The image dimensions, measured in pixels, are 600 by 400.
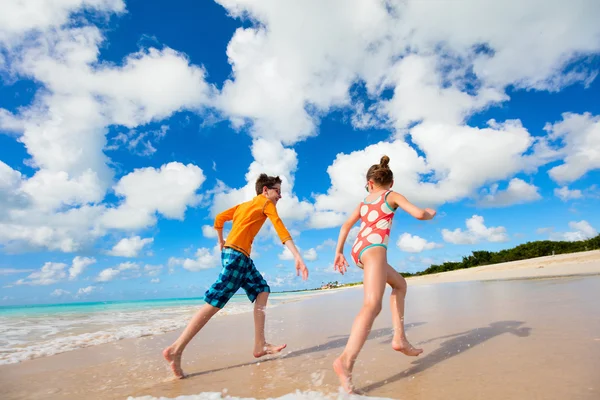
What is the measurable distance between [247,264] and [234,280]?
0.23 m

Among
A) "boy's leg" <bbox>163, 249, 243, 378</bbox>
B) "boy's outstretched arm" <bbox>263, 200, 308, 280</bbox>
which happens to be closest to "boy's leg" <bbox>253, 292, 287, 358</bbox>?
"boy's leg" <bbox>163, 249, 243, 378</bbox>

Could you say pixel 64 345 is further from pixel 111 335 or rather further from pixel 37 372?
pixel 37 372

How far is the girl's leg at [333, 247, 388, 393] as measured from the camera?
8.64 ft

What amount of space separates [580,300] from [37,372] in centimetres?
754

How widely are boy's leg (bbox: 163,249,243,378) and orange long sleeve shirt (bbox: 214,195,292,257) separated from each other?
0.12m

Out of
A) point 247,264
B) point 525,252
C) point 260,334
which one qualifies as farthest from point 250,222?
point 525,252

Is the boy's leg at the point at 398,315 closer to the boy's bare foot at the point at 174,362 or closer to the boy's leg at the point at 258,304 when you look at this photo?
the boy's leg at the point at 258,304

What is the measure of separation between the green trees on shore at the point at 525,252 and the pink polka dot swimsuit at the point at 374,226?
91.2ft

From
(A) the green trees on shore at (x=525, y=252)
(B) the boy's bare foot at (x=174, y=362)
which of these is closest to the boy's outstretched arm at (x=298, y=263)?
(B) the boy's bare foot at (x=174, y=362)

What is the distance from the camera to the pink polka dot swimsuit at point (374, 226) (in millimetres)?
3154

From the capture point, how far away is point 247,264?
13.3ft

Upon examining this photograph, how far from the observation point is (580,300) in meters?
5.62

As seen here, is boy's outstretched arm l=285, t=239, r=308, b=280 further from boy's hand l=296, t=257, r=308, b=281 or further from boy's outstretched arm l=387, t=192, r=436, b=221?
boy's outstretched arm l=387, t=192, r=436, b=221

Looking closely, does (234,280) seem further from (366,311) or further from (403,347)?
(403,347)
